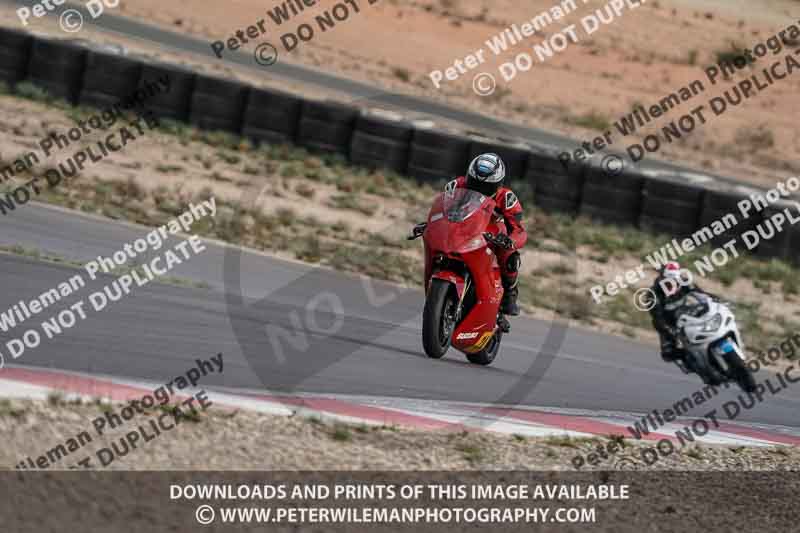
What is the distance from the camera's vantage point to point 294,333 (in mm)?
11750

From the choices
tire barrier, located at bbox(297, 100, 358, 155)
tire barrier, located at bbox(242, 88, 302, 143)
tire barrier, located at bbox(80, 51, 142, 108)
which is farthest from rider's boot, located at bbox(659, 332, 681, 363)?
tire barrier, located at bbox(80, 51, 142, 108)

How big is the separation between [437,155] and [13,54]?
766 centimetres

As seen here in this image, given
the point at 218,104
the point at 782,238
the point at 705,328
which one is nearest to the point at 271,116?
the point at 218,104

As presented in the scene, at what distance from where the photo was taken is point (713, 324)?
5.87 m

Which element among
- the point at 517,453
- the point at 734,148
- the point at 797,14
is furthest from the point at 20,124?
the point at 797,14

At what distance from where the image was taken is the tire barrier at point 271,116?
23.1 m

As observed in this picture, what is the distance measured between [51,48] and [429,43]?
21.0 metres

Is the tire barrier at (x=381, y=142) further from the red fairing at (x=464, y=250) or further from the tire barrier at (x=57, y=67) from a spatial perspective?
the red fairing at (x=464, y=250)

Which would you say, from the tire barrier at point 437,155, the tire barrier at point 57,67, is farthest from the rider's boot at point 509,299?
the tire barrier at point 57,67

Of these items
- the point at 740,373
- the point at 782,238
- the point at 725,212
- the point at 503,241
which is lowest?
the point at 782,238

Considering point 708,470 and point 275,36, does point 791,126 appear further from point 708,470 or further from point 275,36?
point 708,470

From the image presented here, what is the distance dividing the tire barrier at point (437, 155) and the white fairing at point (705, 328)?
16.1 meters

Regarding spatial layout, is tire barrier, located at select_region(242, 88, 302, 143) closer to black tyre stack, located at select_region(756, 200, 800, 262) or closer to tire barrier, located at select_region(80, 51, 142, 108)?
tire barrier, located at select_region(80, 51, 142, 108)

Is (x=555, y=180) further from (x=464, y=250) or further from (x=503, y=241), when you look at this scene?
(x=464, y=250)
